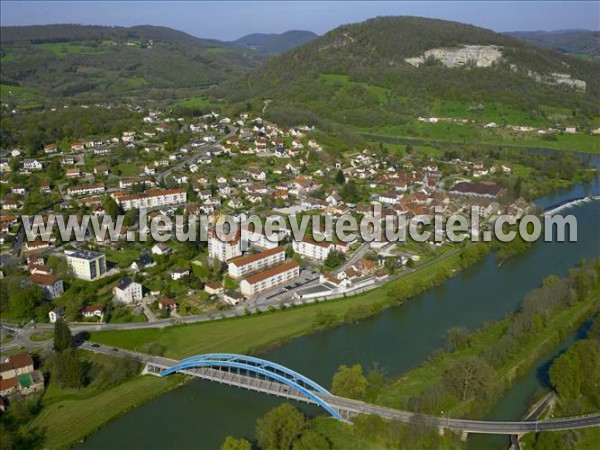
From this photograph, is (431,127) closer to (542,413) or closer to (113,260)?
(113,260)

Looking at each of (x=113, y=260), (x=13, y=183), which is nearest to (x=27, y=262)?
(x=113, y=260)

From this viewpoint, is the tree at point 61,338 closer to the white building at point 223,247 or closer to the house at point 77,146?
the white building at point 223,247

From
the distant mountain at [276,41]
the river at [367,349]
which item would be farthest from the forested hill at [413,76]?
the distant mountain at [276,41]

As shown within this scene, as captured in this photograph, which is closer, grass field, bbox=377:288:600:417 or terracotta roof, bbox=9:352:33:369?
grass field, bbox=377:288:600:417

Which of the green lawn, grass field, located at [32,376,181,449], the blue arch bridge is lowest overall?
grass field, located at [32,376,181,449]

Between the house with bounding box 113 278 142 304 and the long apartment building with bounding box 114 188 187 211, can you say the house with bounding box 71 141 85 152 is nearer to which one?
the long apartment building with bounding box 114 188 187 211

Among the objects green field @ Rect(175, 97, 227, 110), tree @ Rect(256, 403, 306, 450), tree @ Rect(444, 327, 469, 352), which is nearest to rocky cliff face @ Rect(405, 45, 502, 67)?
green field @ Rect(175, 97, 227, 110)

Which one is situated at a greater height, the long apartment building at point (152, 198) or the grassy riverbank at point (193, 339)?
the long apartment building at point (152, 198)
